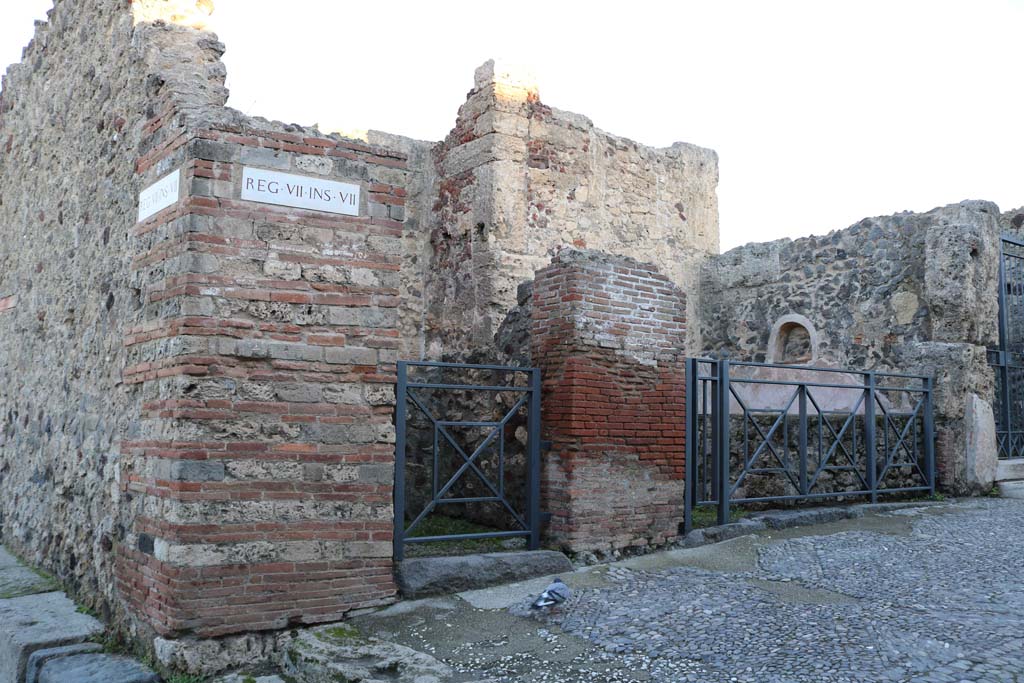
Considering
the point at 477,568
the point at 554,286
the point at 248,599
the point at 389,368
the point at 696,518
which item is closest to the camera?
the point at 248,599

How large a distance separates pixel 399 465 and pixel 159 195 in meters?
1.96

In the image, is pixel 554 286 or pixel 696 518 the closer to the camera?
pixel 554 286

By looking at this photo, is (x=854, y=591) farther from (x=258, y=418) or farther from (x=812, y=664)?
(x=258, y=418)

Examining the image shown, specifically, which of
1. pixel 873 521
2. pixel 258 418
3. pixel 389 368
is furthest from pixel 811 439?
pixel 258 418

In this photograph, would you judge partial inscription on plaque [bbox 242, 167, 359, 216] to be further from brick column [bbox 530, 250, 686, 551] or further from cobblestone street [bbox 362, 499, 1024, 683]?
cobblestone street [bbox 362, 499, 1024, 683]

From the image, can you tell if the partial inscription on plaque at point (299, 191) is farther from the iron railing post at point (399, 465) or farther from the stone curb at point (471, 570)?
the stone curb at point (471, 570)

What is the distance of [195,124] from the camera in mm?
4199

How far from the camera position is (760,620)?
4199mm

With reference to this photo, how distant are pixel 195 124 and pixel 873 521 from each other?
238 inches

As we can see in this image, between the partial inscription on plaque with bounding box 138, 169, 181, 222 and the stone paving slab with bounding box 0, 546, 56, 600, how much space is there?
267 cm

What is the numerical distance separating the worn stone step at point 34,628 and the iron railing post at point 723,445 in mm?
4308

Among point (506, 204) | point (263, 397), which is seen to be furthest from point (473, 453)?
point (506, 204)

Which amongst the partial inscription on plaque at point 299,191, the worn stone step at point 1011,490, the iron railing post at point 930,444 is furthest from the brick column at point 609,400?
the worn stone step at point 1011,490

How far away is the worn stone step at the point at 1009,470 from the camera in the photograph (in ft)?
29.3
